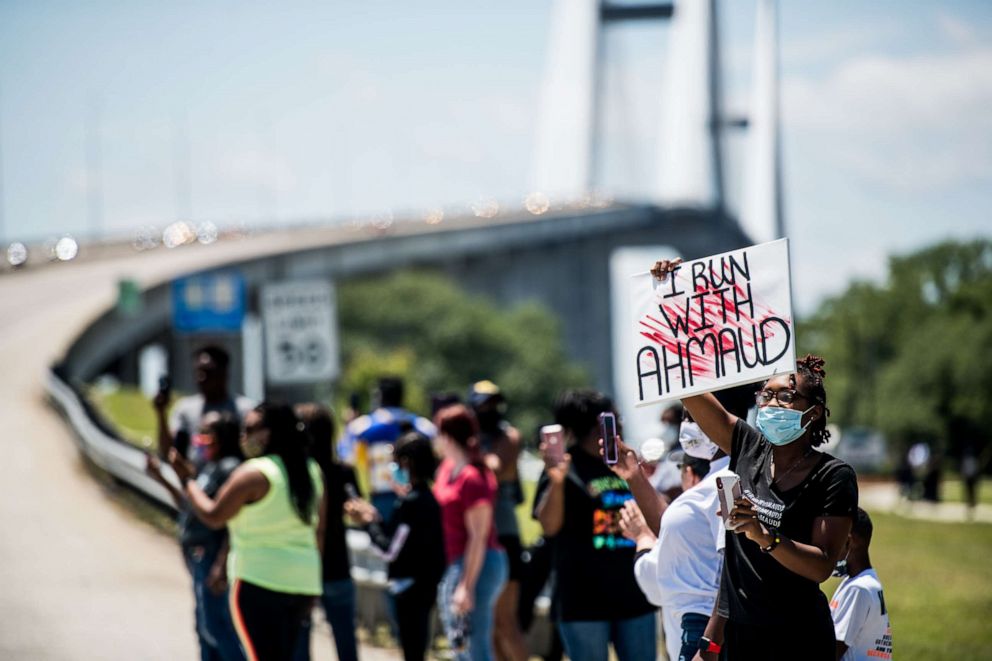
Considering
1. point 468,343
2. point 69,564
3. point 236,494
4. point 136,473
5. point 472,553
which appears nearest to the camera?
point 236,494

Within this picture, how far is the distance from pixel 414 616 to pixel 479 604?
326mm

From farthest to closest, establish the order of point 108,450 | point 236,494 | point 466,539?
point 108,450
point 466,539
point 236,494

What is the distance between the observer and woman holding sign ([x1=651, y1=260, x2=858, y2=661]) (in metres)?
4.50

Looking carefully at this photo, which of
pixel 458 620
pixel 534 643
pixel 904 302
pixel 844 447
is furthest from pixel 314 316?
pixel 904 302

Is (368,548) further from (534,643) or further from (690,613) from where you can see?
(690,613)

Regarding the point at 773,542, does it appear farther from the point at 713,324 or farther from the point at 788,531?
the point at 713,324

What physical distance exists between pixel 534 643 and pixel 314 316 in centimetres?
371

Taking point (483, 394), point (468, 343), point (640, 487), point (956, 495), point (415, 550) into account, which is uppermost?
point (483, 394)

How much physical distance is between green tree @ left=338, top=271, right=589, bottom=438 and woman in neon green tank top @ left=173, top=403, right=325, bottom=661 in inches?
2815

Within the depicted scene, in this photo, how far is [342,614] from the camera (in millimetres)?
8070

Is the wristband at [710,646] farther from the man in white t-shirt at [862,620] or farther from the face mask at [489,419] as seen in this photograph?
the face mask at [489,419]

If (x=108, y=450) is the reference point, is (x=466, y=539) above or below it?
above

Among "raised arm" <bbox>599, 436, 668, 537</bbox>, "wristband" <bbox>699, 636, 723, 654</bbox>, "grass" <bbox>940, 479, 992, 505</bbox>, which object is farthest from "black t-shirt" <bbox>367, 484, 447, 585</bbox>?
"grass" <bbox>940, 479, 992, 505</bbox>

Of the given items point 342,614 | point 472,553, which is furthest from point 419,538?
point 342,614
